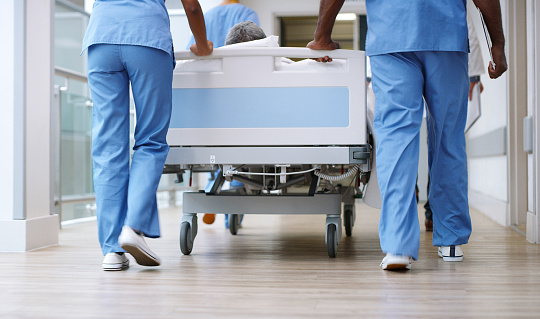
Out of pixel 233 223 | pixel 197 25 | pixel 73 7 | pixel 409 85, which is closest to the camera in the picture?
pixel 409 85

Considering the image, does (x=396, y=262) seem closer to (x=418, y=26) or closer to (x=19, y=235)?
(x=418, y=26)

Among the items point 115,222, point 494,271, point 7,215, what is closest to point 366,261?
point 494,271

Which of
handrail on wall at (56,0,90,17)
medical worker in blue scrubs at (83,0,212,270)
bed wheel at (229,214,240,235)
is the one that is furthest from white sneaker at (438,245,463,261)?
handrail on wall at (56,0,90,17)

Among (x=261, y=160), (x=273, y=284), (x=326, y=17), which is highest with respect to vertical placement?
(x=326, y=17)

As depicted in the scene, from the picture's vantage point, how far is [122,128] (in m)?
2.11

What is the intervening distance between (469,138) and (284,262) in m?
5.11

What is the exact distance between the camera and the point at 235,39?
2670mm

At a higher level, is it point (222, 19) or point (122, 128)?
point (222, 19)

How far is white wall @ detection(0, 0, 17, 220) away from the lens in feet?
8.98

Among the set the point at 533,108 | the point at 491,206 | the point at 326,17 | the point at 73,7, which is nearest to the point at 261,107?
the point at 326,17

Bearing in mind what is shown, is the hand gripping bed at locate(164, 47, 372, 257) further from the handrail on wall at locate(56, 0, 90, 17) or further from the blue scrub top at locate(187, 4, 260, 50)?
the handrail on wall at locate(56, 0, 90, 17)

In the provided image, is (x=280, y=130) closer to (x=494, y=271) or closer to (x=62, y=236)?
(x=494, y=271)

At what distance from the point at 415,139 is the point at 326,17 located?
21.6 inches

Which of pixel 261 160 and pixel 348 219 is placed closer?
pixel 261 160
